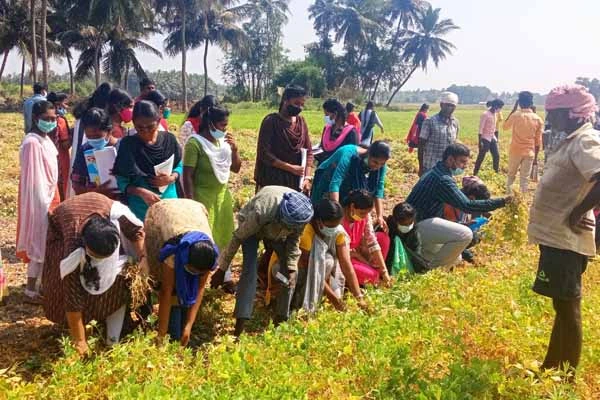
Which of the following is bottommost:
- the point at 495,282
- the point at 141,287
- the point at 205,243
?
the point at 495,282

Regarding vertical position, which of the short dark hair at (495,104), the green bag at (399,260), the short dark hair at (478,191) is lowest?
the green bag at (399,260)

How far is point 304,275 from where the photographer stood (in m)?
4.21

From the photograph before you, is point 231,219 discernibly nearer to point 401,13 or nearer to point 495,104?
point 495,104

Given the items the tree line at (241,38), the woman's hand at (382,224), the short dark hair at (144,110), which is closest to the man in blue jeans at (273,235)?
the short dark hair at (144,110)

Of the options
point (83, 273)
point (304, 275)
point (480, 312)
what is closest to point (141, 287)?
point (83, 273)

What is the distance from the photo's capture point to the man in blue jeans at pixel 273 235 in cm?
384

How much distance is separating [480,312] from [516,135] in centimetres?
597

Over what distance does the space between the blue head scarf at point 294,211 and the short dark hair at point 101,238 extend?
1129mm

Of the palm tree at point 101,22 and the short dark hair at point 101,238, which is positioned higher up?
the palm tree at point 101,22

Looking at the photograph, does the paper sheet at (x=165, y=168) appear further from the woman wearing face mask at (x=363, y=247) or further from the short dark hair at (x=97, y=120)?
the woman wearing face mask at (x=363, y=247)

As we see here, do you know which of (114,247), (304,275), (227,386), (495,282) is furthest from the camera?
(495,282)

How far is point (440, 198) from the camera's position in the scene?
17.7 ft

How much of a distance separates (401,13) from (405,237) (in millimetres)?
51283

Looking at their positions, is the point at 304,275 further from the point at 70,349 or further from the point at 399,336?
the point at 70,349
